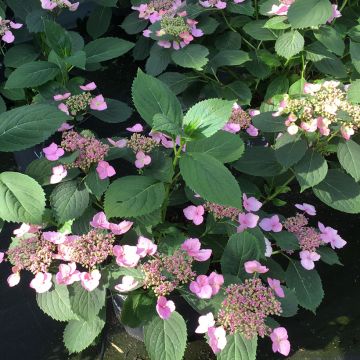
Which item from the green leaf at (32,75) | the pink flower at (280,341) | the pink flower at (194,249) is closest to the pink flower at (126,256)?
the pink flower at (194,249)

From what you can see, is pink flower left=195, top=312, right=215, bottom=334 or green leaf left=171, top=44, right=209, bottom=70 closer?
pink flower left=195, top=312, right=215, bottom=334

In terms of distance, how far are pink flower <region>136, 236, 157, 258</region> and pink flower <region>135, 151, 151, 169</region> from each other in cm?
19

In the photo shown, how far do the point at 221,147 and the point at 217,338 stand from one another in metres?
0.42

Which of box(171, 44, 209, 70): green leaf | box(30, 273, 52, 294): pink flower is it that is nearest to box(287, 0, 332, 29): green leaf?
box(171, 44, 209, 70): green leaf

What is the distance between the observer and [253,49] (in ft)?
6.57

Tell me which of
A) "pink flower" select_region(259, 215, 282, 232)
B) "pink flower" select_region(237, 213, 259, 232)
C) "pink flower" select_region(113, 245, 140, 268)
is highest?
"pink flower" select_region(113, 245, 140, 268)

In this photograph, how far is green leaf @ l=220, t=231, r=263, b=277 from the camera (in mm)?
1106

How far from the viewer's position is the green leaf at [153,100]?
1100 millimetres

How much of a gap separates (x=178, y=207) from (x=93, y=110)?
401 mm

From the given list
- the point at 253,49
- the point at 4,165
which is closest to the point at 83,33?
the point at 4,165

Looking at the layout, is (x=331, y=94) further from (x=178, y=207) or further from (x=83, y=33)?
(x=83, y=33)

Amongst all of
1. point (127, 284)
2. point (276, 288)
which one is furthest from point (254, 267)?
point (127, 284)

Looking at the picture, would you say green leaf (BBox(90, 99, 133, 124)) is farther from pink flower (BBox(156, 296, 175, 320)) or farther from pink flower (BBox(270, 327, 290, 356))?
pink flower (BBox(270, 327, 290, 356))

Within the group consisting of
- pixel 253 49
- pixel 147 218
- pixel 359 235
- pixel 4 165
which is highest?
pixel 147 218
